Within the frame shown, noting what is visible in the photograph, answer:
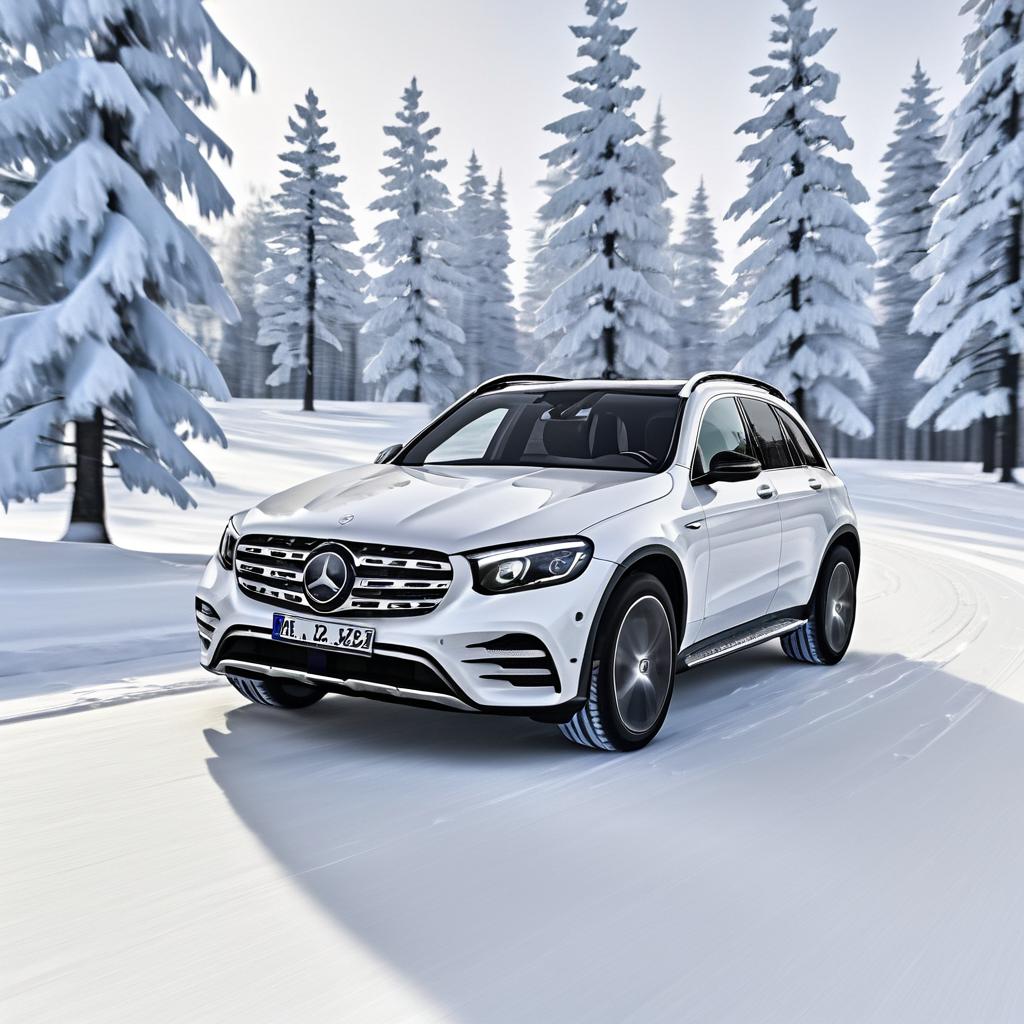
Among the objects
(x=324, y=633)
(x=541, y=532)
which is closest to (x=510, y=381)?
(x=541, y=532)

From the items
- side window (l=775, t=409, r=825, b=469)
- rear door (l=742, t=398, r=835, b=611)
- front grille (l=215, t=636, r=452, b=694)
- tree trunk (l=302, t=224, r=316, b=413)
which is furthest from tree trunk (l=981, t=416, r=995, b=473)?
front grille (l=215, t=636, r=452, b=694)

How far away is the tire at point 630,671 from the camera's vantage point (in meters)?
5.18

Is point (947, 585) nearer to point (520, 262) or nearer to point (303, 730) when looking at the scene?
point (303, 730)

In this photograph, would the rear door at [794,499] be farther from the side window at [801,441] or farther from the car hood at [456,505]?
the car hood at [456,505]

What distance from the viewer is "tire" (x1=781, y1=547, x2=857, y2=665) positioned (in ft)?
25.5

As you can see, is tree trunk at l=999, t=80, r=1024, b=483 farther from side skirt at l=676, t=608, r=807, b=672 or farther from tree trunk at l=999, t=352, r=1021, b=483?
side skirt at l=676, t=608, r=807, b=672

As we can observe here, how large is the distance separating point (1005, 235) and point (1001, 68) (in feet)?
13.7

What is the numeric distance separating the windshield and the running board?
987 mm

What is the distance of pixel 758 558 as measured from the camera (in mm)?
6746

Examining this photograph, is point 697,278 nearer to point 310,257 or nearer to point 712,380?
point 310,257

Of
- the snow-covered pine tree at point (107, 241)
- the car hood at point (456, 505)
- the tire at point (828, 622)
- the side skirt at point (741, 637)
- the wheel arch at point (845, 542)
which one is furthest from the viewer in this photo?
the snow-covered pine tree at point (107, 241)

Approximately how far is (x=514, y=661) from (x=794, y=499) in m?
3.08

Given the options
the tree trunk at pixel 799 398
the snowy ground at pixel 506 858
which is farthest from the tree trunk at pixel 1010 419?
the snowy ground at pixel 506 858

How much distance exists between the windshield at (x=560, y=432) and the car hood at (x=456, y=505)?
38 cm
